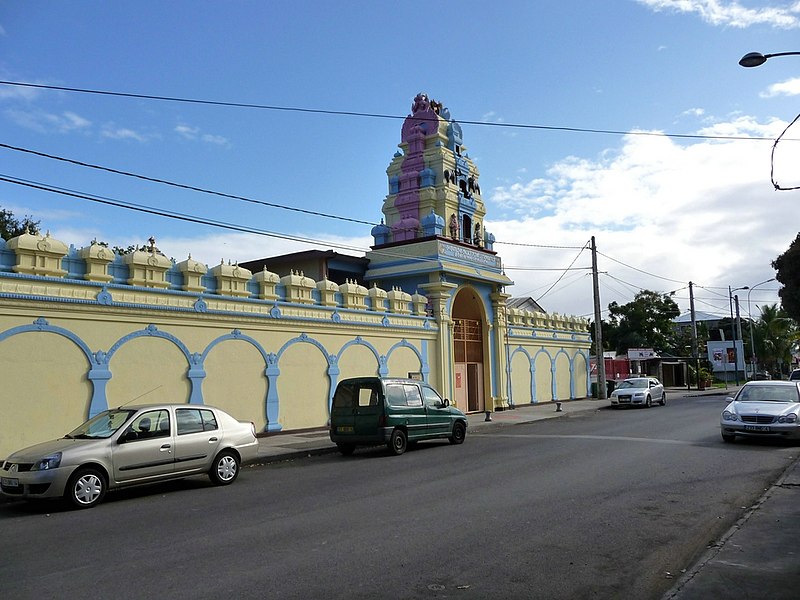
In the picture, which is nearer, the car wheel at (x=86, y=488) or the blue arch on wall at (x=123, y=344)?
the car wheel at (x=86, y=488)

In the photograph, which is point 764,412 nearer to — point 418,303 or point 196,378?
point 418,303

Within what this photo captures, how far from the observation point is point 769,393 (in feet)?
52.9

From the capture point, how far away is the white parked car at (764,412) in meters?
14.7

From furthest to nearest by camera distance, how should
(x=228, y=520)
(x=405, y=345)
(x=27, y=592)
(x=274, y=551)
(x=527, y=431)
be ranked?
(x=405, y=345)
(x=527, y=431)
(x=228, y=520)
(x=274, y=551)
(x=27, y=592)

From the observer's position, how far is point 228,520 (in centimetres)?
846

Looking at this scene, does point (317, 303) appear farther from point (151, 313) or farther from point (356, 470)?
point (356, 470)

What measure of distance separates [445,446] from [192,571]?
11573 mm

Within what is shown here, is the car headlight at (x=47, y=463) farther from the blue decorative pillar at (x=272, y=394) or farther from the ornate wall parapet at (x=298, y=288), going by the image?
the ornate wall parapet at (x=298, y=288)

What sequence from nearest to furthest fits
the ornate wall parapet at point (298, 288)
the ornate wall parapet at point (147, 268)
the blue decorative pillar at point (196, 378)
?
the ornate wall parapet at point (147, 268) < the blue decorative pillar at point (196, 378) < the ornate wall parapet at point (298, 288)

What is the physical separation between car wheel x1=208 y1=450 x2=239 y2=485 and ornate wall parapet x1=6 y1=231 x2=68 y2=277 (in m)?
6.19

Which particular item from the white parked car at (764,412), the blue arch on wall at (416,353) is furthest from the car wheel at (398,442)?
the blue arch on wall at (416,353)

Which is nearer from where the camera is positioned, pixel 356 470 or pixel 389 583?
pixel 389 583

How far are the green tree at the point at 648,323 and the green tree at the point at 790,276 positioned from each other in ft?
98.7

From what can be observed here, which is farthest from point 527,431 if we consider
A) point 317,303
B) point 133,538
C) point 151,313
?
point 133,538
